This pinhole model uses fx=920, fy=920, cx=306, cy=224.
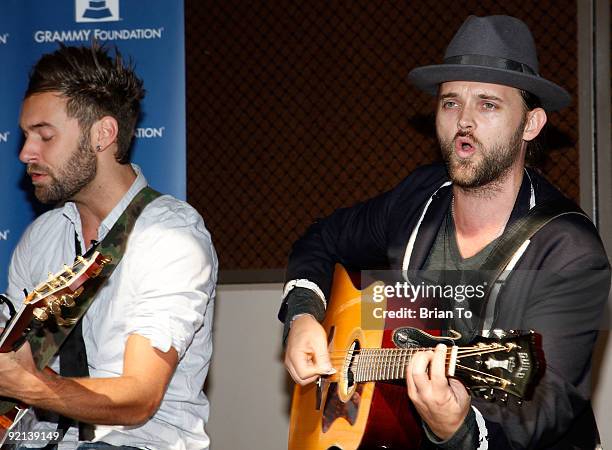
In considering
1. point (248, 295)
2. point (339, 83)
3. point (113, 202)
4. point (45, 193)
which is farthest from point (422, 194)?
point (339, 83)

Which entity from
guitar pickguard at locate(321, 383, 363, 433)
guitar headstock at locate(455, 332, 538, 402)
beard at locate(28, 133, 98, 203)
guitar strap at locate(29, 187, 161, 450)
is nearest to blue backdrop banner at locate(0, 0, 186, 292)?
beard at locate(28, 133, 98, 203)

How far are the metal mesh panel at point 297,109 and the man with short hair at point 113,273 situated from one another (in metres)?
1.70

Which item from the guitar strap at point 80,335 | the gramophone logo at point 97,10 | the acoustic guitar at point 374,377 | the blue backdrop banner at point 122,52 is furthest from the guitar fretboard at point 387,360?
the gramophone logo at point 97,10

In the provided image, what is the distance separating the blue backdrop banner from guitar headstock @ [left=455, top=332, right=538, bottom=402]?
171 centimetres

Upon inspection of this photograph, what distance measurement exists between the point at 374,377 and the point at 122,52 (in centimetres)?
174

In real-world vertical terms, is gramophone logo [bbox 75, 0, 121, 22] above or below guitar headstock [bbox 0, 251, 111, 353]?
above

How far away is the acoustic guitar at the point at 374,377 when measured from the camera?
72.7 inches

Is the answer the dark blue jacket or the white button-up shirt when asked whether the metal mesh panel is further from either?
the white button-up shirt

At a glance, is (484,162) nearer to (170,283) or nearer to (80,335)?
(170,283)

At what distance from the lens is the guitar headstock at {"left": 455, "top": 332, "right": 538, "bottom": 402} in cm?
183

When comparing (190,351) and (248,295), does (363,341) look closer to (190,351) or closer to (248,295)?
(190,351)

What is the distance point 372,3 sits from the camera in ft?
14.6

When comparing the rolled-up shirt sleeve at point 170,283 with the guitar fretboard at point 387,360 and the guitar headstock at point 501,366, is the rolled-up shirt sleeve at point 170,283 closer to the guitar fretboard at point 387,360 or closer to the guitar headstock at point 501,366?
the guitar fretboard at point 387,360

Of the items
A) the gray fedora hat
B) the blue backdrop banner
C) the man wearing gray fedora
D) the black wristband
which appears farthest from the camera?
the blue backdrop banner
